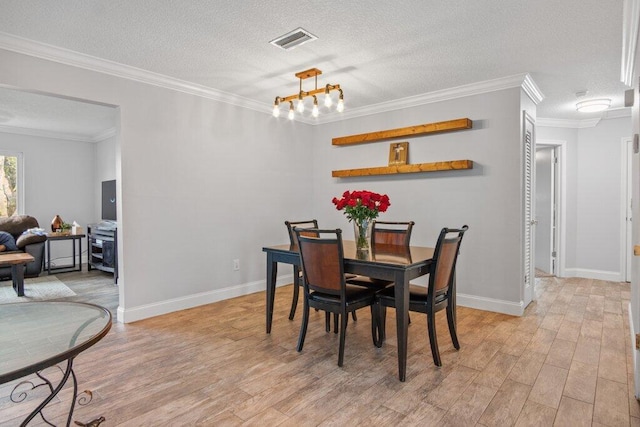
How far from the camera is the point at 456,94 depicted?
3986mm

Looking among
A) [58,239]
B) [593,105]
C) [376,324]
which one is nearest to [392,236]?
[376,324]

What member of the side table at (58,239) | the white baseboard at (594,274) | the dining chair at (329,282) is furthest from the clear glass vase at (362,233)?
the side table at (58,239)

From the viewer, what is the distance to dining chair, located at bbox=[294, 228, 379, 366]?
2449mm

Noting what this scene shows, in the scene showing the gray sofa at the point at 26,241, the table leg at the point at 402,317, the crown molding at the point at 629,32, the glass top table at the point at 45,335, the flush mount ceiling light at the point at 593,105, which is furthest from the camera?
the gray sofa at the point at 26,241

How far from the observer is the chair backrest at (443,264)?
242 cm

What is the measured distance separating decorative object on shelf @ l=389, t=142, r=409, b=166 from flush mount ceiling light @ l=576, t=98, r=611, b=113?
83.0 inches

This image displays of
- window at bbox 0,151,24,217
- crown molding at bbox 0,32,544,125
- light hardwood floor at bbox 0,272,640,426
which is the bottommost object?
light hardwood floor at bbox 0,272,640,426

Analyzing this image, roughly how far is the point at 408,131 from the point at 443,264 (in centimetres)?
214

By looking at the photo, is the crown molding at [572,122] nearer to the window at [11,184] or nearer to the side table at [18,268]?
the side table at [18,268]

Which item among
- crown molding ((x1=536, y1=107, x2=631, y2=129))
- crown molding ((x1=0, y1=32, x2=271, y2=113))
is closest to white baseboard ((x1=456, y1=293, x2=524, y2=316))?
crown molding ((x1=536, y1=107, x2=631, y2=129))

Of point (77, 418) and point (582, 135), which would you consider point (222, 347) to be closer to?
point (77, 418)

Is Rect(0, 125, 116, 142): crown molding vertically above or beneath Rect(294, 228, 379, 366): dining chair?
above

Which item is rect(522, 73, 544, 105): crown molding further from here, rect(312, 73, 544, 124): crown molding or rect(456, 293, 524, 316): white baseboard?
rect(456, 293, 524, 316): white baseboard

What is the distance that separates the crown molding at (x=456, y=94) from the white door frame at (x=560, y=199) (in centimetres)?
161
